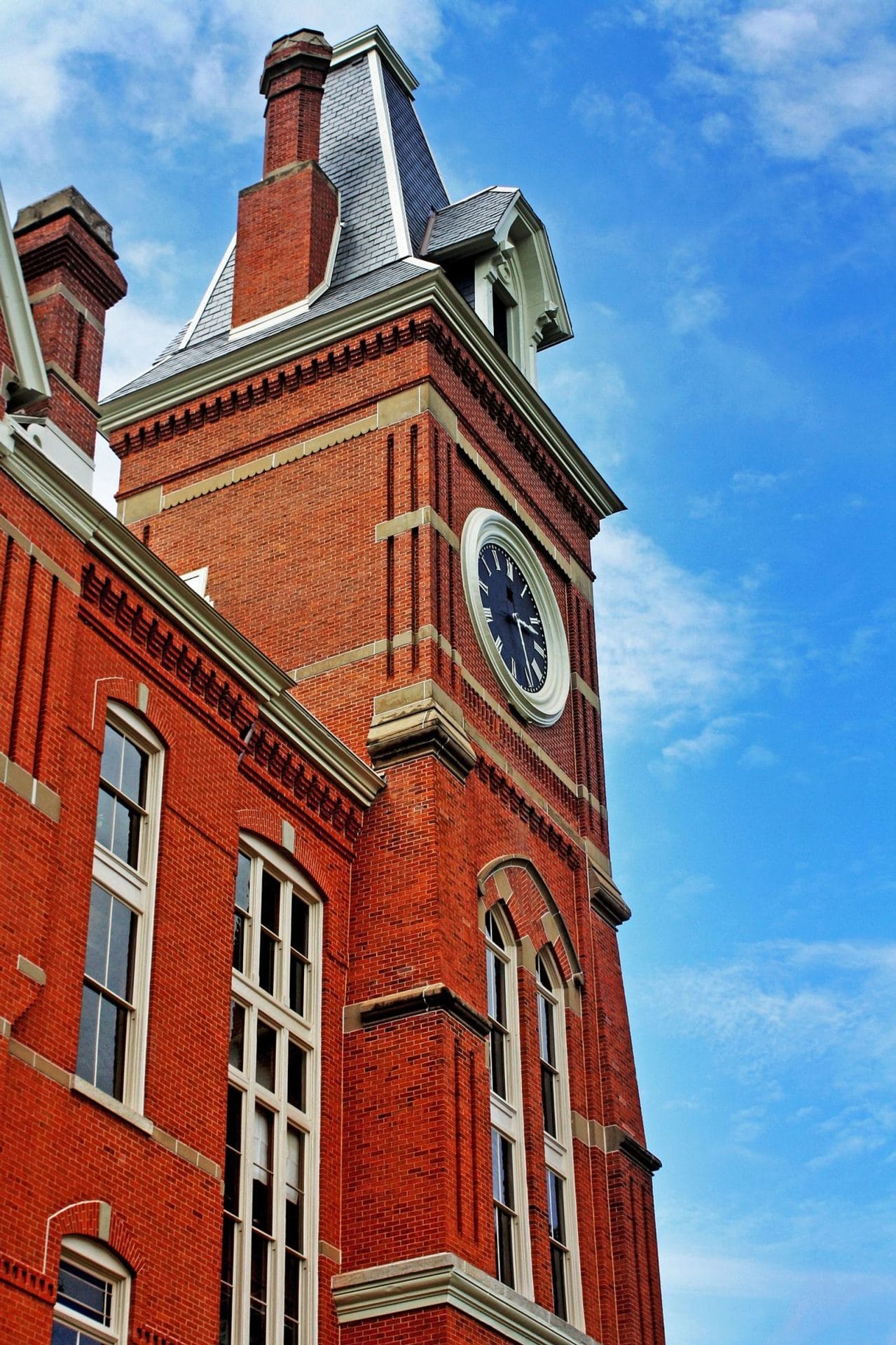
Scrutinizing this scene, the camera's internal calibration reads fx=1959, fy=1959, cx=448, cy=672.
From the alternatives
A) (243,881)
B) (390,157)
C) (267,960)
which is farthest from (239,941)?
(390,157)

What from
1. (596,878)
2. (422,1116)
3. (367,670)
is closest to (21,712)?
(422,1116)

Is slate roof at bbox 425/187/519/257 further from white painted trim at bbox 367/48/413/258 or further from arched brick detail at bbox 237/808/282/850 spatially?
arched brick detail at bbox 237/808/282/850

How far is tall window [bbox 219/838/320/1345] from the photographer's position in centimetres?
2011

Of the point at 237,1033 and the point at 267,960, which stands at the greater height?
the point at 267,960

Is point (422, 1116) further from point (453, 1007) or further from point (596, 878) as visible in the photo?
point (596, 878)

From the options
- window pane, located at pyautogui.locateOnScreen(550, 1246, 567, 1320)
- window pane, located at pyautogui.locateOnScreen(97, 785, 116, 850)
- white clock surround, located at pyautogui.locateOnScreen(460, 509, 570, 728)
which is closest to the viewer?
window pane, located at pyautogui.locateOnScreen(97, 785, 116, 850)

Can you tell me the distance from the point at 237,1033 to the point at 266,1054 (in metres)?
0.62

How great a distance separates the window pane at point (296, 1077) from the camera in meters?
22.2

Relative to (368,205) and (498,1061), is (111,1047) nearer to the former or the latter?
(498,1061)

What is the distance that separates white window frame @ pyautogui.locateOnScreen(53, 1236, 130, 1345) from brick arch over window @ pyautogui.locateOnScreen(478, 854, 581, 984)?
362 inches

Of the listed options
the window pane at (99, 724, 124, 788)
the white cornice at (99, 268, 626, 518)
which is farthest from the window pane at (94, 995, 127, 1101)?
the white cornice at (99, 268, 626, 518)

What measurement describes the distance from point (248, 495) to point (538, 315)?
25.3 ft

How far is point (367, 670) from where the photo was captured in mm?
26828

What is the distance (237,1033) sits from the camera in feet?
70.3
